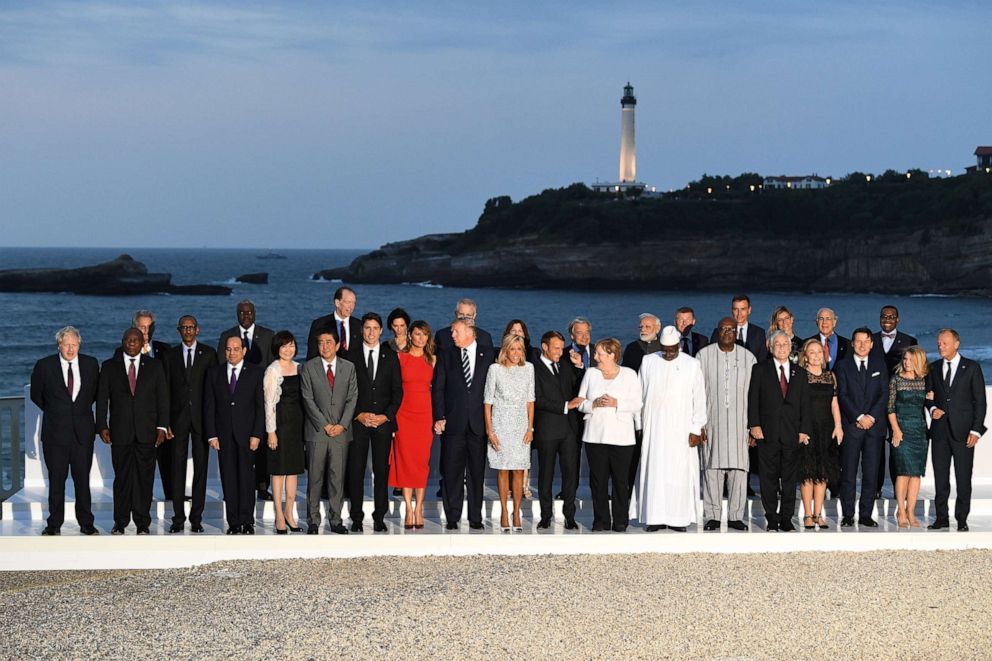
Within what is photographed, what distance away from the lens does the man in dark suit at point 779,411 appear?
28.5ft

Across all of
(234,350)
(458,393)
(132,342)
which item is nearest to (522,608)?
(458,393)

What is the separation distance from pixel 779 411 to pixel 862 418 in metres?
0.67

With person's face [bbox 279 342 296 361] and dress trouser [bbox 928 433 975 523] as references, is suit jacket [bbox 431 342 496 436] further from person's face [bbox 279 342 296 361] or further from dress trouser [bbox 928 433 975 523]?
dress trouser [bbox 928 433 975 523]

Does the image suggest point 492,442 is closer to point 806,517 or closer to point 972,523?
point 806,517

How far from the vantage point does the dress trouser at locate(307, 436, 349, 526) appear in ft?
28.2

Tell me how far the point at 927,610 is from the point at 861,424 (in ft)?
6.47

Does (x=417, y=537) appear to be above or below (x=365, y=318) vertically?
below

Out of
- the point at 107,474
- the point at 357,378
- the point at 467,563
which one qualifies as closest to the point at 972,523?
the point at 467,563

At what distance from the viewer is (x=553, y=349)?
8734mm

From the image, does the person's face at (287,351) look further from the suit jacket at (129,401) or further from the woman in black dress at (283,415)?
the suit jacket at (129,401)

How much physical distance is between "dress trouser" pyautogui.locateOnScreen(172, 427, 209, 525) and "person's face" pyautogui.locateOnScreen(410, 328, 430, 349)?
1648 mm

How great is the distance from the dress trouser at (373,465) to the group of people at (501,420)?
2 cm

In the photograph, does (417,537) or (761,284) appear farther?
(761,284)

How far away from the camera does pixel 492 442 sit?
28.4 feet
